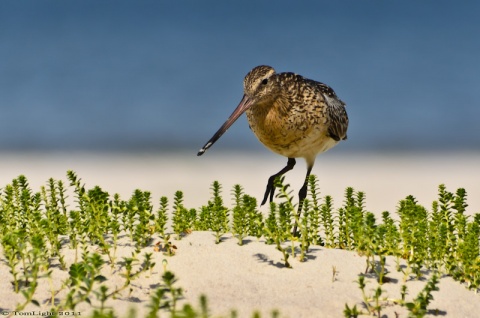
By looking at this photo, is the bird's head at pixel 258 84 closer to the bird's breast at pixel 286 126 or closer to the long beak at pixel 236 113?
the long beak at pixel 236 113

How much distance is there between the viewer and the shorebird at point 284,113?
8.02m

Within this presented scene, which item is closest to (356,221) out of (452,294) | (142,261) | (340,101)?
(452,294)

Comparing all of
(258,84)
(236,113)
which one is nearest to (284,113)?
(258,84)

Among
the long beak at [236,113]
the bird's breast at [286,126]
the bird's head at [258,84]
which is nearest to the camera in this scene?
the long beak at [236,113]

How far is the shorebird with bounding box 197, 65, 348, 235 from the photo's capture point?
316 inches

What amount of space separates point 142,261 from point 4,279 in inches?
40.5

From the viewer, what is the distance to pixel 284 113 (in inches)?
321

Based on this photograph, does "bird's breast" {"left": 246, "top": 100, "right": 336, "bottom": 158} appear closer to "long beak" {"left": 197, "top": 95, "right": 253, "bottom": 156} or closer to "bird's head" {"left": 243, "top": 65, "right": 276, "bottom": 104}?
"bird's head" {"left": 243, "top": 65, "right": 276, "bottom": 104}

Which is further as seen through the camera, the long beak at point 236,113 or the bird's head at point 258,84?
the bird's head at point 258,84

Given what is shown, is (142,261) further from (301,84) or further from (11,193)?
(301,84)

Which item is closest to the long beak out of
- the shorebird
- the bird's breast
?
the shorebird

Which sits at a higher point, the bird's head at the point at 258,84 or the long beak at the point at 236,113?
the bird's head at the point at 258,84

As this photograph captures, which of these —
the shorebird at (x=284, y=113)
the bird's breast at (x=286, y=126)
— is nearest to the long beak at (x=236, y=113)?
the shorebird at (x=284, y=113)

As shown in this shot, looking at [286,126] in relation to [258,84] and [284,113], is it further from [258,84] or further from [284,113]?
[258,84]
